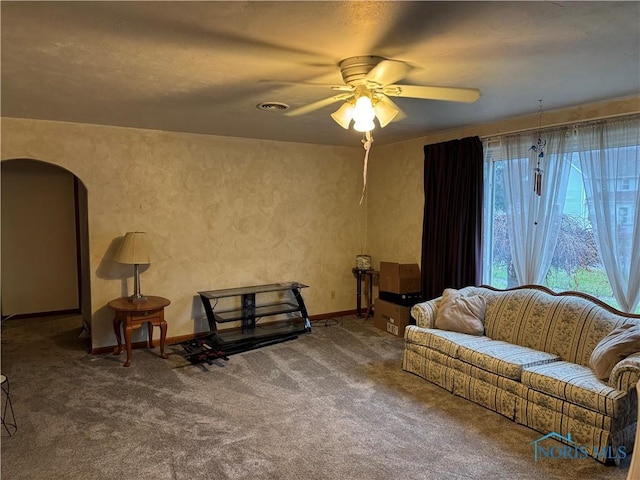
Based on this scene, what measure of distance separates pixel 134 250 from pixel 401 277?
118 inches

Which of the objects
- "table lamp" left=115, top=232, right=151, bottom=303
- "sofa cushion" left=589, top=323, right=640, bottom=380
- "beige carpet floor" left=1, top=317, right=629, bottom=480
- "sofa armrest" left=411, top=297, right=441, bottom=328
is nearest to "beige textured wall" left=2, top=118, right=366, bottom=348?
"table lamp" left=115, top=232, right=151, bottom=303

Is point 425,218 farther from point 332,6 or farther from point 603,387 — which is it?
point 332,6

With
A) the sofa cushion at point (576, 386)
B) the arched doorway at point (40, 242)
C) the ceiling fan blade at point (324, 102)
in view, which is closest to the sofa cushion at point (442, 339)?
the sofa cushion at point (576, 386)

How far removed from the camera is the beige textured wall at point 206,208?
446 cm

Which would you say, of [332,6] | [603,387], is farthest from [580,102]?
[332,6]

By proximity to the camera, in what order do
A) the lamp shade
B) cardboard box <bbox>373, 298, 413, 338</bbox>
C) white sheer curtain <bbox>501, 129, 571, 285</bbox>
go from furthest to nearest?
A: cardboard box <bbox>373, 298, 413, 338</bbox>
the lamp shade
white sheer curtain <bbox>501, 129, 571, 285</bbox>

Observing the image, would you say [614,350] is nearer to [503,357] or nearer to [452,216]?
[503,357]

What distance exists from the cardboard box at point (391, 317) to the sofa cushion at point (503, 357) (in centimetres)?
154

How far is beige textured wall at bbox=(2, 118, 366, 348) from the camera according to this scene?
446 cm

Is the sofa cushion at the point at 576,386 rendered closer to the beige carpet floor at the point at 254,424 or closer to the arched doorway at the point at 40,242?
the beige carpet floor at the point at 254,424

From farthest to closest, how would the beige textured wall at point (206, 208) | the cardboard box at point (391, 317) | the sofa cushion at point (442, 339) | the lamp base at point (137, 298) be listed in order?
1. the cardboard box at point (391, 317)
2. the beige textured wall at point (206, 208)
3. the lamp base at point (137, 298)
4. the sofa cushion at point (442, 339)

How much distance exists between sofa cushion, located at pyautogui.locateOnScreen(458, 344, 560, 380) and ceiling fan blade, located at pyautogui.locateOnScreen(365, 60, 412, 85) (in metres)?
2.17

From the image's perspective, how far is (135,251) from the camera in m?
4.28

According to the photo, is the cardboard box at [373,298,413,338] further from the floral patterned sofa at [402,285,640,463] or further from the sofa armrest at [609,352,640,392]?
the sofa armrest at [609,352,640,392]
